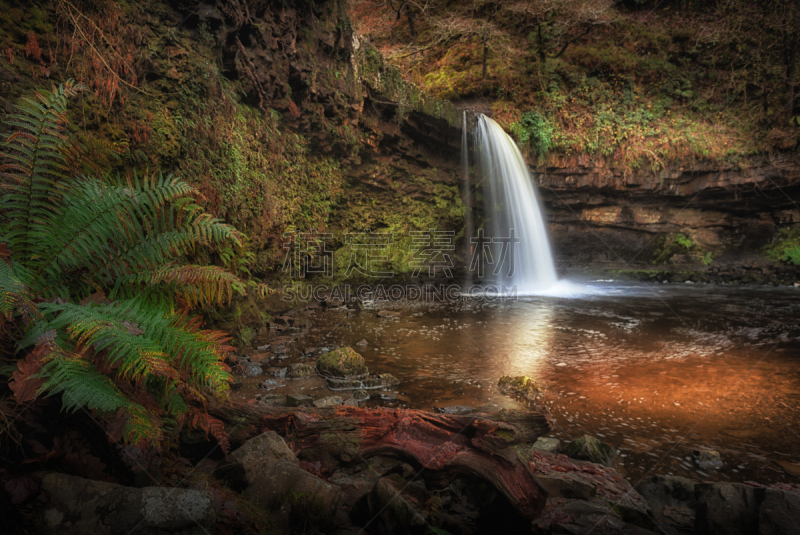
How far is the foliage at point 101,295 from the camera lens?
5.09ft

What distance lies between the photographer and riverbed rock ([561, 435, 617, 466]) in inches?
114

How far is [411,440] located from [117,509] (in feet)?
5.15

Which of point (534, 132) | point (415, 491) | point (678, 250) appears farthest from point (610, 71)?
point (415, 491)

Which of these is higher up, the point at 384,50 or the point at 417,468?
the point at 384,50

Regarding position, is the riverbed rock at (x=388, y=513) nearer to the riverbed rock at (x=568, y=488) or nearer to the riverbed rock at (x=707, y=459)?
the riverbed rock at (x=568, y=488)

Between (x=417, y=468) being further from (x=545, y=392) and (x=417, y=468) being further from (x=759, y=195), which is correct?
(x=759, y=195)

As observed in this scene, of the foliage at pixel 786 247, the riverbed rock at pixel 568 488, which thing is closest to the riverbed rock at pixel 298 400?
the riverbed rock at pixel 568 488

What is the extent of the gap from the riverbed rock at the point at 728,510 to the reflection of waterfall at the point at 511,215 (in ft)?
35.2

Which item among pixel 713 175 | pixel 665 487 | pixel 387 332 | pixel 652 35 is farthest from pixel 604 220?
pixel 665 487

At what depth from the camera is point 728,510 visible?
2088 millimetres

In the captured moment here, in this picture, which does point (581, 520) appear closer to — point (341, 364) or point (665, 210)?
point (341, 364)

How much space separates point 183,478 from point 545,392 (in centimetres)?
367

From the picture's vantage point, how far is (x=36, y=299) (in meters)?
1.94

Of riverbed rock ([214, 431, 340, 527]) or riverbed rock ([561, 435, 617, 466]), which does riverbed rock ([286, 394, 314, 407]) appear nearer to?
riverbed rock ([214, 431, 340, 527])
